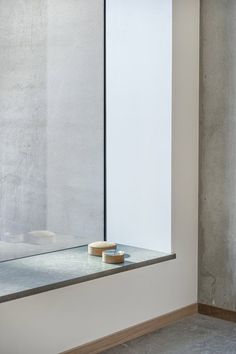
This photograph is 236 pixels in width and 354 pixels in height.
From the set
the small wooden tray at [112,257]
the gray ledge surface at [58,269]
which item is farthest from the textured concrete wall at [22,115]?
the small wooden tray at [112,257]

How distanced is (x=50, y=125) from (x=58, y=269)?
988mm

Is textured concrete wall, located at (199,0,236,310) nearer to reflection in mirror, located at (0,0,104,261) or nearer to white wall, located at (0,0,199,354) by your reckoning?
white wall, located at (0,0,199,354)

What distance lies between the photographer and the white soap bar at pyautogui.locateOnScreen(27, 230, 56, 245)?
11.7 feet

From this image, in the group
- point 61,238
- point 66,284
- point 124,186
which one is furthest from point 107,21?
point 66,284

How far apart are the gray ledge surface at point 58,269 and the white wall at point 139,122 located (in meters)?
0.22

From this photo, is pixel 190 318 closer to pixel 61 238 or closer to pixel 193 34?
pixel 61 238

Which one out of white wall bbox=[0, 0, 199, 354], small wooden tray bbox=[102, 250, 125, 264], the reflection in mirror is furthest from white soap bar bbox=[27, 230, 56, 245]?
white wall bbox=[0, 0, 199, 354]

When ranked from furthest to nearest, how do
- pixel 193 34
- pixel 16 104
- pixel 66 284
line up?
pixel 193 34 → pixel 16 104 → pixel 66 284

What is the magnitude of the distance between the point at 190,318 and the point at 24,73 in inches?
76.2

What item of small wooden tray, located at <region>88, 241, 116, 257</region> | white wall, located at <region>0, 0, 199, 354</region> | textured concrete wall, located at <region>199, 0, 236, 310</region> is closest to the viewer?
white wall, located at <region>0, 0, 199, 354</region>

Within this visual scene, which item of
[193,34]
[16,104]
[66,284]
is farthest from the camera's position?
[193,34]

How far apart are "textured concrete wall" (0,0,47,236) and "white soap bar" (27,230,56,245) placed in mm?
38

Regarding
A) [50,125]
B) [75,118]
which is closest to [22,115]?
[50,125]

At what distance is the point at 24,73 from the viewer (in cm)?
350
